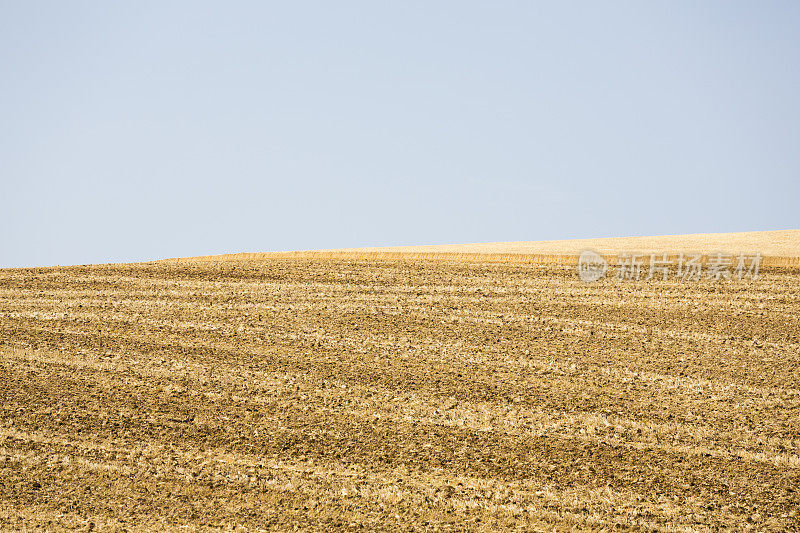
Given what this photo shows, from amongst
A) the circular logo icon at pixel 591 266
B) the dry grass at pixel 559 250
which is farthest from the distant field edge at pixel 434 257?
the circular logo icon at pixel 591 266

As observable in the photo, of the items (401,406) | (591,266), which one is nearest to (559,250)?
(591,266)

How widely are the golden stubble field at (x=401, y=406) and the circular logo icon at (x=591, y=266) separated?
2.02 ft

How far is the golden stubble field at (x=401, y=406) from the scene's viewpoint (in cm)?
651

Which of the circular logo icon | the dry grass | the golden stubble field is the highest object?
the dry grass

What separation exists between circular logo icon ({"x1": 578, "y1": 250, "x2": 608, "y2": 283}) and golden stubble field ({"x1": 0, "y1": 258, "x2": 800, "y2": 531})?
0.62 meters

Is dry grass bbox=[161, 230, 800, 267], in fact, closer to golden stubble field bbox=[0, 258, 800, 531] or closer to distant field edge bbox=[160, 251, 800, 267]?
distant field edge bbox=[160, 251, 800, 267]

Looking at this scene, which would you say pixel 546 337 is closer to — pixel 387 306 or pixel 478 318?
pixel 478 318

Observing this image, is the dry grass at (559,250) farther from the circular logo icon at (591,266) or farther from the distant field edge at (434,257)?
the circular logo icon at (591,266)

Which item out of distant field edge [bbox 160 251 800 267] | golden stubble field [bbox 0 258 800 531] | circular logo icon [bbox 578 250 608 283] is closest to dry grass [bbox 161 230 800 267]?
distant field edge [bbox 160 251 800 267]

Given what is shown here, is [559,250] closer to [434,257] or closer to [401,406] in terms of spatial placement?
[434,257]

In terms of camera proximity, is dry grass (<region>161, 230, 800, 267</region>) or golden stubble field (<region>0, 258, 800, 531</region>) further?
dry grass (<region>161, 230, 800, 267</region>)

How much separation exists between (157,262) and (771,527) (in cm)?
1155

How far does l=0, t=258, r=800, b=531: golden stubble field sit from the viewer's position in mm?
6512

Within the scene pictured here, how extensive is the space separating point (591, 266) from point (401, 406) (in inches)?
265
